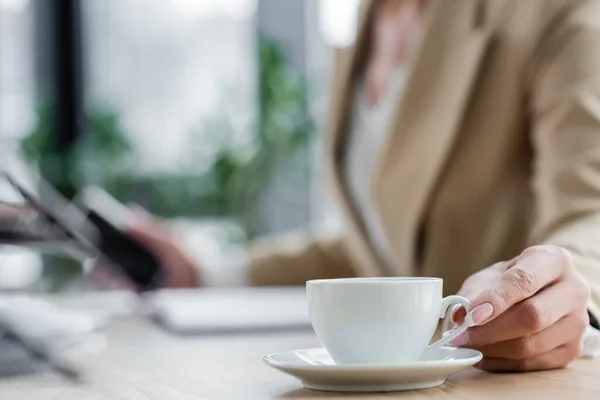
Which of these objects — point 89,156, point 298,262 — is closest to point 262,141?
point 89,156

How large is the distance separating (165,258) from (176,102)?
72.9 inches

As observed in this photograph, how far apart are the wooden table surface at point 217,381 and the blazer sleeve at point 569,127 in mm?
254

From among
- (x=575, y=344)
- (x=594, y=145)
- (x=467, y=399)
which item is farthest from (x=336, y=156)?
(x=467, y=399)

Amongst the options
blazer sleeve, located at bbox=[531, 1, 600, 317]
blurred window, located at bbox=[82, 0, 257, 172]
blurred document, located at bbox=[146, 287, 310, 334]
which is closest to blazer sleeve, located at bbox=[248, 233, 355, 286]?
blurred document, located at bbox=[146, 287, 310, 334]

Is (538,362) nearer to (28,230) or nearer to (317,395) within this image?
(317,395)

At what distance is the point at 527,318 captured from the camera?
2.17 ft

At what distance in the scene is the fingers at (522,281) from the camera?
629 millimetres

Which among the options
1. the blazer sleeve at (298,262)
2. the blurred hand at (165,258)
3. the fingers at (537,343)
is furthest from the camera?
the blazer sleeve at (298,262)

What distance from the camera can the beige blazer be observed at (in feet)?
3.71

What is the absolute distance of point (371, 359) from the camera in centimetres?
62

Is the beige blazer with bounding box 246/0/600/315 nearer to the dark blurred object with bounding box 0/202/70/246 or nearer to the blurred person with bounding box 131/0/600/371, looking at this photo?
the blurred person with bounding box 131/0/600/371

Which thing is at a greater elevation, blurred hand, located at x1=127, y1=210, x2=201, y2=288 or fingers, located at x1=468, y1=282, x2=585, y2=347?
blurred hand, located at x1=127, y1=210, x2=201, y2=288

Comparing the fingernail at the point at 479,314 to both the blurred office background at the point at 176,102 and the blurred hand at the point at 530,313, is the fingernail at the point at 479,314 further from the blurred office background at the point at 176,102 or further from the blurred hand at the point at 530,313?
the blurred office background at the point at 176,102

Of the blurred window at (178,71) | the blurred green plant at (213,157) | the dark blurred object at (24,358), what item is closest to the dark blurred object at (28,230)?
the dark blurred object at (24,358)
